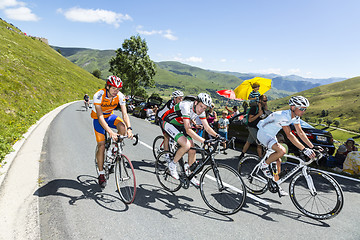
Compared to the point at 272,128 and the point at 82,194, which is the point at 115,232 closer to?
the point at 82,194

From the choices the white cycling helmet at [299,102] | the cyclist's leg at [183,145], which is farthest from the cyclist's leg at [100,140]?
the white cycling helmet at [299,102]

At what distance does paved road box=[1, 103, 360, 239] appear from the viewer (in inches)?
133

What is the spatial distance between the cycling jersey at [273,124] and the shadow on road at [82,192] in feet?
11.1

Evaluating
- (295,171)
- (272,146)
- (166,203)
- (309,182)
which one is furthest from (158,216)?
(309,182)

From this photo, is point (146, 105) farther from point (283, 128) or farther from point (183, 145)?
point (283, 128)

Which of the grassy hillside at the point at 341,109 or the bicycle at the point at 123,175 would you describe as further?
the grassy hillside at the point at 341,109

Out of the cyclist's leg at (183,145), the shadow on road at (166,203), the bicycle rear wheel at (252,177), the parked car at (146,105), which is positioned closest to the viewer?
the shadow on road at (166,203)

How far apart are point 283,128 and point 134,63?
3761 cm

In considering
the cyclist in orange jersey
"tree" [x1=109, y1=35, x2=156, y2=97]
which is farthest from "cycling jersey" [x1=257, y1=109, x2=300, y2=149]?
"tree" [x1=109, y1=35, x2=156, y2=97]

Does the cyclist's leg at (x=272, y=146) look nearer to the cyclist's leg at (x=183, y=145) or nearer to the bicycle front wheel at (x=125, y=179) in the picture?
the cyclist's leg at (x=183, y=145)

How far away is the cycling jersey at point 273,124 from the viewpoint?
4242 mm

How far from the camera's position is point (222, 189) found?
4.13 metres

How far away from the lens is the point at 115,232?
3.33 m

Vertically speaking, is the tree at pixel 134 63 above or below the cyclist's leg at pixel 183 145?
above
